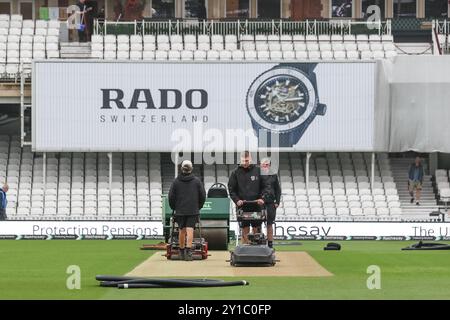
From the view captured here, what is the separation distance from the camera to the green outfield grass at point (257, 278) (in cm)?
1922

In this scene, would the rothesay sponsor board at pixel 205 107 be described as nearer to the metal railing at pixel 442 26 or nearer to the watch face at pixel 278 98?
the watch face at pixel 278 98

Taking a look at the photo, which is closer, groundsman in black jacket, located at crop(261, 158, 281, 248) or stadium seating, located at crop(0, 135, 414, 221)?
groundsman in black jacket, located at crop(261, 158, 281, 248)

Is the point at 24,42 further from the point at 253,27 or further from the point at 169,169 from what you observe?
the point at 253,27

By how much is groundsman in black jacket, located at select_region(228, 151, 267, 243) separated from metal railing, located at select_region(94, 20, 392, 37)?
87.2 feet

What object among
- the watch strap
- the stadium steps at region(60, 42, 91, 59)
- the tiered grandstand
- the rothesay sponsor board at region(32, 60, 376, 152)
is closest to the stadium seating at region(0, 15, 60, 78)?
the tiered grandstand

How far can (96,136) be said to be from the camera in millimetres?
51344

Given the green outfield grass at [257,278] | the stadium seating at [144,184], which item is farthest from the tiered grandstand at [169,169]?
the green outfield grass at [257,278]

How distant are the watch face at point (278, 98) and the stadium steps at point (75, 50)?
6427mm

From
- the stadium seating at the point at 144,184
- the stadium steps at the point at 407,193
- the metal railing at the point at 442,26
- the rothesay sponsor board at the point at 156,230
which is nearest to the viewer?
the rothesay sponsor board at the point at 156,230

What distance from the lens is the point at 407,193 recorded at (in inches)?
2082

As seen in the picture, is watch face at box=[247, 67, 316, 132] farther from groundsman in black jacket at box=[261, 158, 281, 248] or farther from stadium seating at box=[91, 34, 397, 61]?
groundsman in black jacket at box=[261, 158, 281, 248]

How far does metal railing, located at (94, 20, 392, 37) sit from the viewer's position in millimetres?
54469

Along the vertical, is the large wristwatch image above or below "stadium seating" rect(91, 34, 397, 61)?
below

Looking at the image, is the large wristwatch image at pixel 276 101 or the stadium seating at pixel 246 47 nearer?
the large wristwatch image at pixel 276 101
